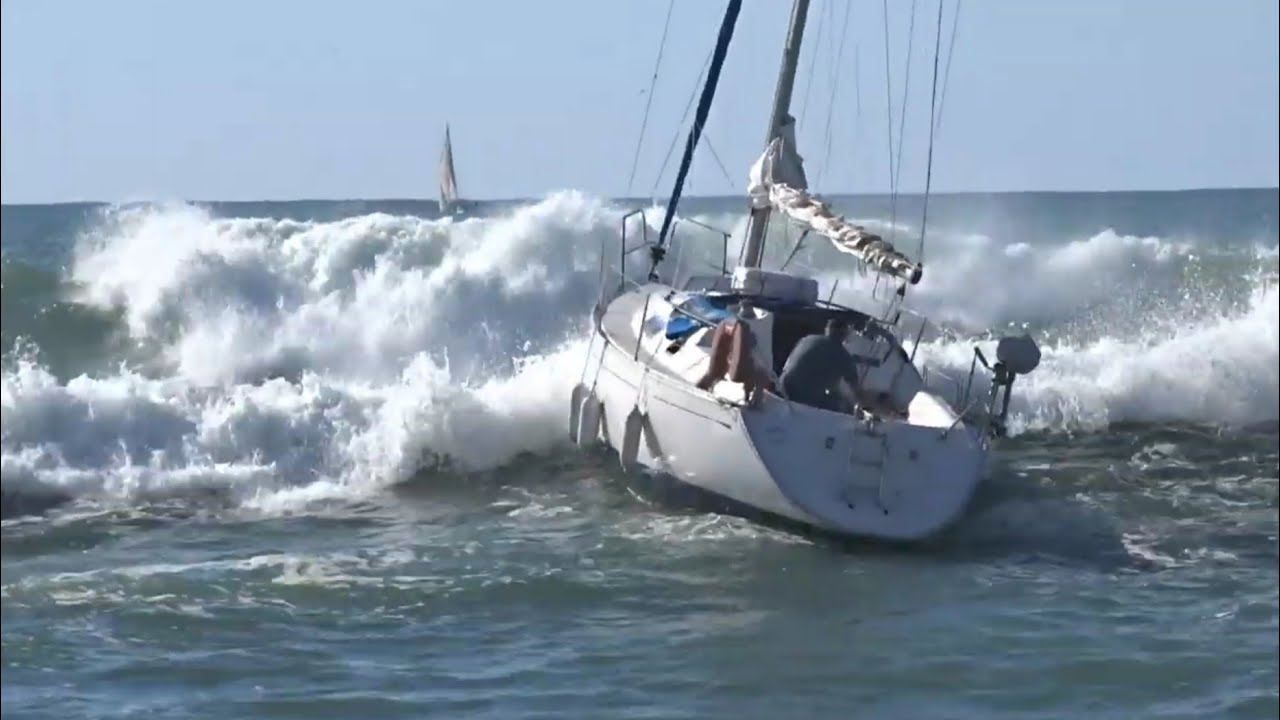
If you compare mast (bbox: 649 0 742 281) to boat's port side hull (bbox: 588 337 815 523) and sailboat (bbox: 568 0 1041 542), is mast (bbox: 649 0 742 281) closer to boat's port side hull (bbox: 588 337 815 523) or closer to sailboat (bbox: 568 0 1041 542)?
sailboat (bbox: 568 0 1041 542)

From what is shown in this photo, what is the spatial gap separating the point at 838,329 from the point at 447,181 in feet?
106

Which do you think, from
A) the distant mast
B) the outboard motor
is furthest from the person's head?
the distant mast

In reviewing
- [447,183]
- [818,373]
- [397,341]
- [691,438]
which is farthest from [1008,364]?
[447,183]

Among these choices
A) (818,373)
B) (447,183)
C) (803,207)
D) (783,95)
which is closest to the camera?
(818,373)

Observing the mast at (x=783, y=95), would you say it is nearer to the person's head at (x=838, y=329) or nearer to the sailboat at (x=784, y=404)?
the sailboat at (x=784, y=404)

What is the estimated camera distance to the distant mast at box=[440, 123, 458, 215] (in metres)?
46.7

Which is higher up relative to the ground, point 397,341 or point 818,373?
point 818,373

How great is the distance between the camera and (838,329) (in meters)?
15.6

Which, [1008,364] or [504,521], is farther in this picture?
[504,521]

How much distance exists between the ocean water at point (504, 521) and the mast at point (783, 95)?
256 cm

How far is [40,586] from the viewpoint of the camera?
11.8m

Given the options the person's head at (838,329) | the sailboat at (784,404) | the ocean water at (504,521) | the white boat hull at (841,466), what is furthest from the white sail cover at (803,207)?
the ocean water at (504,521)

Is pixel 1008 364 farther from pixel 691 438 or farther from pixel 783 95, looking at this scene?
pixel 783 95

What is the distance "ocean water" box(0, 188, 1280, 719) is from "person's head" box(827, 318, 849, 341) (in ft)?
5.91
